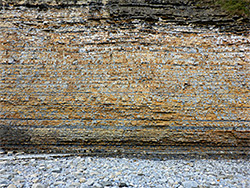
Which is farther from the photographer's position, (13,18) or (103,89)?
(13,18)

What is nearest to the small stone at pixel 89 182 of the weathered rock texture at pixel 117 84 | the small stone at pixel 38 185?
the small stone at pixel 38 185

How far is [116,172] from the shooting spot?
266 centimetres

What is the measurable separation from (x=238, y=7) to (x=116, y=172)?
14.5ft

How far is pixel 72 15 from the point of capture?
366 cm

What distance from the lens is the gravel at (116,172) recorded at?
7.92 feet

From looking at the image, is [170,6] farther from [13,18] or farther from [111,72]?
[13,18]

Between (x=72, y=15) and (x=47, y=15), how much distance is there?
0.56 metres

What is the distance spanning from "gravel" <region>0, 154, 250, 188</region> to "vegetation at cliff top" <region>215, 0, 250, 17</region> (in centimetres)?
321

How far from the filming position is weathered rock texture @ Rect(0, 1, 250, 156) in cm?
325

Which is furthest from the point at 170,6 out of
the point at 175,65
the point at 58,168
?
the point at 58,168

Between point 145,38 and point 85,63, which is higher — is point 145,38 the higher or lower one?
the higher one

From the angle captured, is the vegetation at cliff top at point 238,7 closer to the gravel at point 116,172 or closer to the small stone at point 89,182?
the gravel at point 116,172

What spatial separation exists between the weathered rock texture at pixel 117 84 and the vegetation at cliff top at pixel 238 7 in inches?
22.5

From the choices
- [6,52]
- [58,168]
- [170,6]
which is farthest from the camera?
[170,6]
